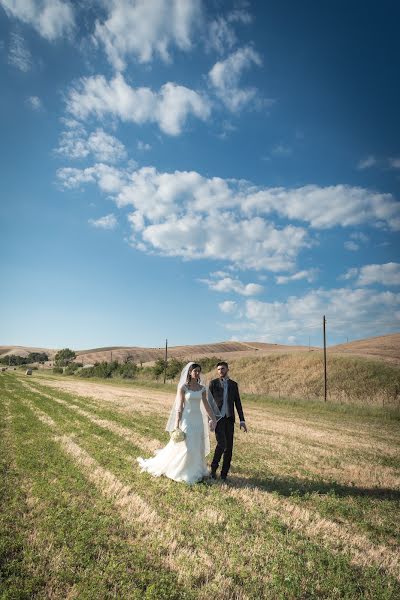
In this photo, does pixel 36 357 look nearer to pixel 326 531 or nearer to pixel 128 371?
pixel 128 371

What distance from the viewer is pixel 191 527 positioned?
6.04 meters

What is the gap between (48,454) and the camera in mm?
10203

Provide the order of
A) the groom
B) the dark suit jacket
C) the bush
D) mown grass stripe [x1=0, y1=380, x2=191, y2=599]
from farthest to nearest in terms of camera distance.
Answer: the bush, the dark suit jacket, the groom, mown grass stripe [x1=0, y1=380, x2=191, y2=599]

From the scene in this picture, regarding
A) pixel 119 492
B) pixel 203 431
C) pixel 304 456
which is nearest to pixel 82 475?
pixel 119 492

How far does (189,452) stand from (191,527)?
8.77ft

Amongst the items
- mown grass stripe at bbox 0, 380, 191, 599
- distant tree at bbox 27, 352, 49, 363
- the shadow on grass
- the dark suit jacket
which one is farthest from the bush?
distant tree at bbox 27, 352, 49, 363

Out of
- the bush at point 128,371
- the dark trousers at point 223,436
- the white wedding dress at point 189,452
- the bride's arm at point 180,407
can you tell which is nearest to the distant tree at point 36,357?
the bush at point 128,371

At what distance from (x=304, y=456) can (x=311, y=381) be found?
42968mm

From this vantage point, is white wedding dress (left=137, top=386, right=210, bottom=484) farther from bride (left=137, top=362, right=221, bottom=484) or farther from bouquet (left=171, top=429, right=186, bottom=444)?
bouquet (left=171, top=429, right=186, bottom=444)

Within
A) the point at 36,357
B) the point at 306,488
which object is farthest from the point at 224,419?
the point at 36,357

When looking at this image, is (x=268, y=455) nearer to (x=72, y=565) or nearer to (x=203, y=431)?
(x=203, y=431)

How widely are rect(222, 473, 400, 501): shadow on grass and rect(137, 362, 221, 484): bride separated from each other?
982 mm

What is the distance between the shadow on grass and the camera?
842cm

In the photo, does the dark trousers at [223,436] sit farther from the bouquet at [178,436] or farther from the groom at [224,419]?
the bouquet at [178,436]
